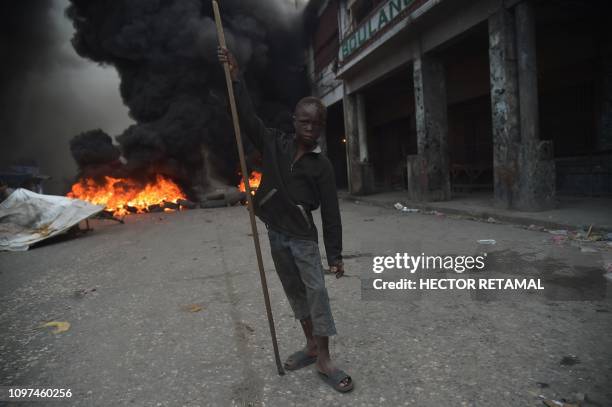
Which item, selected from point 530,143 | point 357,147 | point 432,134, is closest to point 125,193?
point 357,147

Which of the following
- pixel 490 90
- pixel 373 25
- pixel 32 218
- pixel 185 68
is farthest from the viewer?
pixel 185 68

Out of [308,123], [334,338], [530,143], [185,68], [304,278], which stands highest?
[185,68]

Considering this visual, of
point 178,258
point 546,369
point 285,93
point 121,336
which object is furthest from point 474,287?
point 285,93

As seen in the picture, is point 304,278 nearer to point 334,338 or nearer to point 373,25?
point 334,338

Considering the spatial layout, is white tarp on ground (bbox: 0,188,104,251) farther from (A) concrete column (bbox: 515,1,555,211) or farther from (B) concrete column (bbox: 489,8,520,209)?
(A) concrete column (bbox: 515,1,555,211)

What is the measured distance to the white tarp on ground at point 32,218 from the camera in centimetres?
813

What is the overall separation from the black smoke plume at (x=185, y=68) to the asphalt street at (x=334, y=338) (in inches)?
572

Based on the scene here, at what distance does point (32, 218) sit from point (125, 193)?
9150mm

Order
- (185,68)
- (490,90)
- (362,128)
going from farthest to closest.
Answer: (185,68)
(362,128)
(490,90)

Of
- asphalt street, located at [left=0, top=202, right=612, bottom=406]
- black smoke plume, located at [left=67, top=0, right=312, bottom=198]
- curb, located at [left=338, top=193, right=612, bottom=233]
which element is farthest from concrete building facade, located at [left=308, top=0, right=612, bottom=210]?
black smoke plume, located at [left=67, top=0, right=312, bottom=198]

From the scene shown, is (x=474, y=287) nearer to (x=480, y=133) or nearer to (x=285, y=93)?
(x=480, y=133)

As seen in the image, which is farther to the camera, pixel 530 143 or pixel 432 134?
pixel 432 134

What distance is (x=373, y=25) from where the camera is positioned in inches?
450

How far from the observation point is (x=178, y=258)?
225 inches
